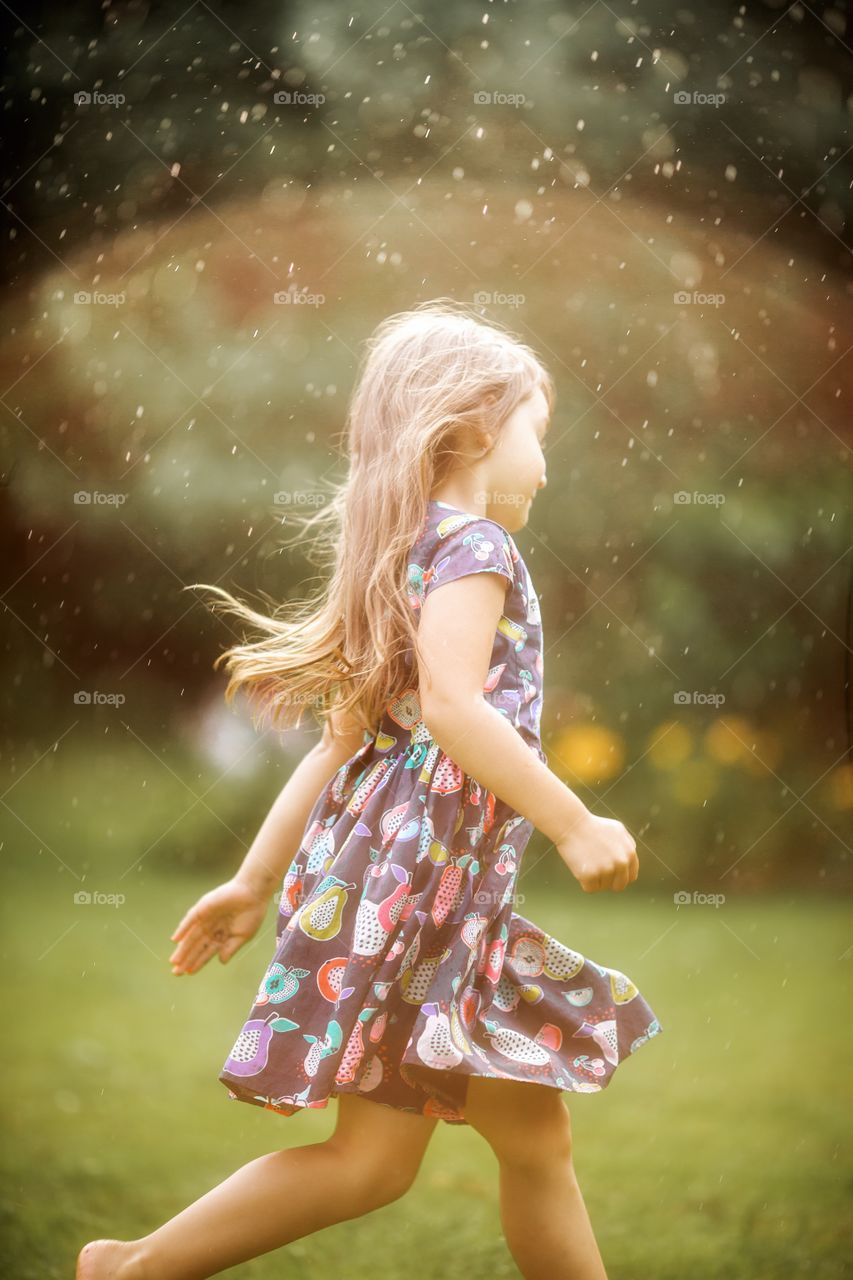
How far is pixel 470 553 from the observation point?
926 mm

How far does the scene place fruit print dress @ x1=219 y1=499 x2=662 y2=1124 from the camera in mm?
885

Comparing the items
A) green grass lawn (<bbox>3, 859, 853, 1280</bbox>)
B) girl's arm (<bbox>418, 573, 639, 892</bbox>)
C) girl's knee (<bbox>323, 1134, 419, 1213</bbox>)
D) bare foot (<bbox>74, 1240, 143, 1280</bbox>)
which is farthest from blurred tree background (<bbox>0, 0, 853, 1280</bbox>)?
girl's arm (<bbox>418, 573, 639, 892</bbox>)

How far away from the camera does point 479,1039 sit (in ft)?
2.94

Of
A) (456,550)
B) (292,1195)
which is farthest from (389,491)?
(292,1195)

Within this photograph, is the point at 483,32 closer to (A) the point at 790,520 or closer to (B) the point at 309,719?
(A) the point at 790,520

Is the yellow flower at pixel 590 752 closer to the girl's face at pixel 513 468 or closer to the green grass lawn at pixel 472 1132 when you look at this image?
the green grass lawn at pixel 472 1132

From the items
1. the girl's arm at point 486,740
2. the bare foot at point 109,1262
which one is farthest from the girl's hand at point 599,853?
the bare foot at point 109,1262

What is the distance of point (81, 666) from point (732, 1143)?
2.75ft

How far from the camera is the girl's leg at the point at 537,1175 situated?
3.01ft

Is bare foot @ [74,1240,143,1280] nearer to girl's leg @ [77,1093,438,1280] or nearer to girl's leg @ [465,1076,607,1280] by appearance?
girl's leg @ [77,1093,438,1280]

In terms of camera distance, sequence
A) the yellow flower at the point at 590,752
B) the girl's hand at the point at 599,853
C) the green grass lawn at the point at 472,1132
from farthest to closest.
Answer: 1. the yellow flower at the point at 590,752
2. the green grass lawn at the point at 472,1132
3. the girl's hand at the point at 599,853

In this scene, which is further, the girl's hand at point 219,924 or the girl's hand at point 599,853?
the girl's hand at point 219,924

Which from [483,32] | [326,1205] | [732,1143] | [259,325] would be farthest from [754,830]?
[483,32]

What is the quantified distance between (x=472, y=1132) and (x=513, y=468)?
2.54ft
